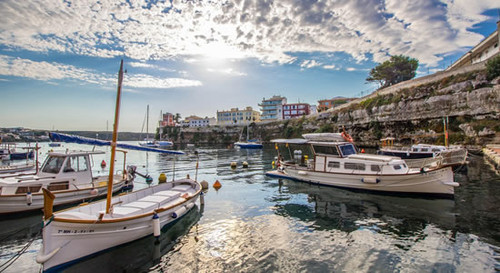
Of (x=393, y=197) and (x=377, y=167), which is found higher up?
(x=377, y=167)

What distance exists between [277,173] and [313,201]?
8.96m

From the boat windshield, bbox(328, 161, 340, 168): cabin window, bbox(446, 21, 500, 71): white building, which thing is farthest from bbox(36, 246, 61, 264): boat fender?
bbox(446, 21, 500, 71): white building

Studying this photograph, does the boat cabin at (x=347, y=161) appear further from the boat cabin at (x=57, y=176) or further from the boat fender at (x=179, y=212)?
the boat cabin at (x=57, y=176)

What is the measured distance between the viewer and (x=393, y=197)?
1722 cm

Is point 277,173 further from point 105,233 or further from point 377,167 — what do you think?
point 105,233

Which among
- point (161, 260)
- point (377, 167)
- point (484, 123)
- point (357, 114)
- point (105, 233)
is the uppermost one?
point (357, 114)

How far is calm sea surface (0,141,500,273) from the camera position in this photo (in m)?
8.52

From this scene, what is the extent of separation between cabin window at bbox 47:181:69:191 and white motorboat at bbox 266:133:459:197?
59.2 ft

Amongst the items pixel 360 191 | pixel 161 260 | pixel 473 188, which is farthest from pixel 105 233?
pixel 473 188

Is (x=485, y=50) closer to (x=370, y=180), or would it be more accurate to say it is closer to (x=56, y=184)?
(x=370, y=180)

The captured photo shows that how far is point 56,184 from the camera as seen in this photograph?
1518 centimetres

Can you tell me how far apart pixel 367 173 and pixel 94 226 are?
58.6 ft

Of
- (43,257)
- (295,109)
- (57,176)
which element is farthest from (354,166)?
(295,109)

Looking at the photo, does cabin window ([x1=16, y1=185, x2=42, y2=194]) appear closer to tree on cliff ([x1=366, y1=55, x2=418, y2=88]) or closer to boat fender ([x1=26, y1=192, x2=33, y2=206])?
boat fender ([x1=26, y1=192, x2=33, y2=206])
